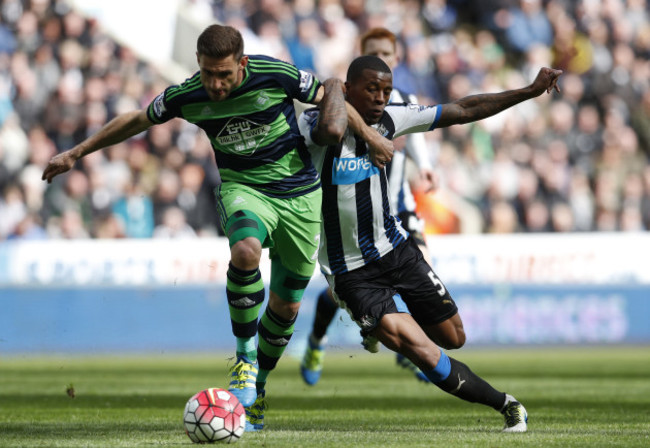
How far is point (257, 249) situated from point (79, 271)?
933 cm

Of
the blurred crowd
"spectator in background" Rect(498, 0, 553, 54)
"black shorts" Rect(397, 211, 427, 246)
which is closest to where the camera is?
"black shorts" Rect(397, 211, 427, 246)

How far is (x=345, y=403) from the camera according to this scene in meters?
8.54

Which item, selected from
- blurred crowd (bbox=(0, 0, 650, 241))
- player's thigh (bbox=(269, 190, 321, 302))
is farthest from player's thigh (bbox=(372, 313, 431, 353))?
blurred crowd (bbox=(0, 0, 650, 241))

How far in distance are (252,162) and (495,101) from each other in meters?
1.48

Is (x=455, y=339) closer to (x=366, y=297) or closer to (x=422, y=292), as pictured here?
(x=422, y=292)

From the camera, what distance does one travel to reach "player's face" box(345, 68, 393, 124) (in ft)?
20.9

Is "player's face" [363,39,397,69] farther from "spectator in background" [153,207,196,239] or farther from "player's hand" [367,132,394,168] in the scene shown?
"spectator in background" [153,207,196,239]

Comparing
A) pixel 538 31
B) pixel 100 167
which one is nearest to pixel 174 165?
pixel 100 167

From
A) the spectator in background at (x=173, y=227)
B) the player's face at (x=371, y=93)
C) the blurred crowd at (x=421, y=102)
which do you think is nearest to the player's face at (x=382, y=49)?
the player's face at (x=371, y=93)

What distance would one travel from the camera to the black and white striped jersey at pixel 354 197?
6.57 m

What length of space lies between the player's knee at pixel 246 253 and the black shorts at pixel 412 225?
3091 mm

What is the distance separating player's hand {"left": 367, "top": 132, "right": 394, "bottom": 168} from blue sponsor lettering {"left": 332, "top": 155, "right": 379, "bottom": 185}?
301 millimetres

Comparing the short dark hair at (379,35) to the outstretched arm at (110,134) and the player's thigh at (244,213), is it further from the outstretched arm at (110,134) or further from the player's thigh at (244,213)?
the outstretched arm at (110,134)

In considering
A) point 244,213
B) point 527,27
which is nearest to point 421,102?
point 527,27
